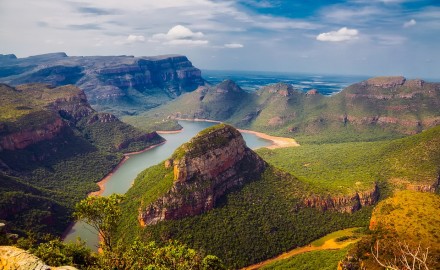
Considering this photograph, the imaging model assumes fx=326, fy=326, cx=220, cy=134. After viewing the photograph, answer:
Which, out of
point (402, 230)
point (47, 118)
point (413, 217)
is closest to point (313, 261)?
point (402, 230)

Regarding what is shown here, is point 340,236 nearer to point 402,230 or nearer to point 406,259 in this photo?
point 402,230

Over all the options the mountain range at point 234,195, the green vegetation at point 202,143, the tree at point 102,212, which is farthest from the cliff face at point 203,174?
the tree at point 102,212

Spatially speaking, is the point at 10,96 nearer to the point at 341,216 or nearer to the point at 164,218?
the point at 164,218

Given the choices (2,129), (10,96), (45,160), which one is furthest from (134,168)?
(10,96)

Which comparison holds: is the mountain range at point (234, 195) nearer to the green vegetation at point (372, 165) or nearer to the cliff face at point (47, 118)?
the green vegetation at point (372, 165)

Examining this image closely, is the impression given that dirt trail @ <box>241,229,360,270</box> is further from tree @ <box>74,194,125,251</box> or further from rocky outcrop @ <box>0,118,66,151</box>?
rocky outcrop @ <box>0,118,66,151</box>

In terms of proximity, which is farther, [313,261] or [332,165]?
[332,165]
